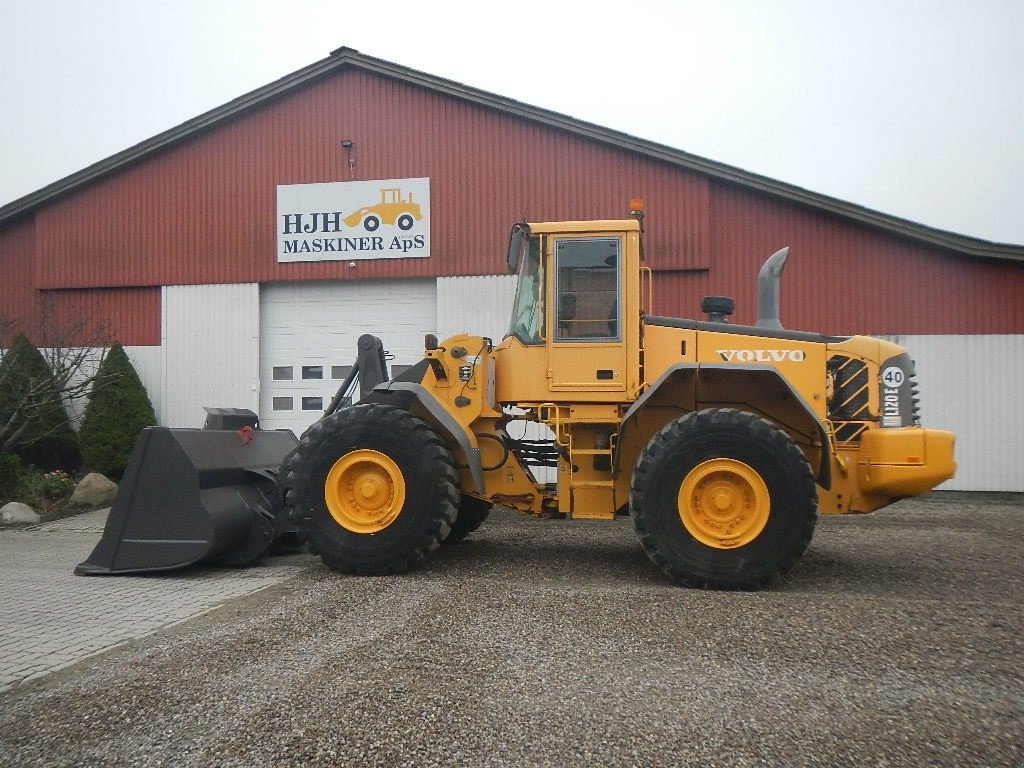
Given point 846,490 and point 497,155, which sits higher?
point 497,155

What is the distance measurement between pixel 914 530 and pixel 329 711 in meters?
8.50

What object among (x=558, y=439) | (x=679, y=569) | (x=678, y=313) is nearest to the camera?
(x=679, y=569)

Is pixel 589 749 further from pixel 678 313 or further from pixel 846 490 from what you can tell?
pixel 678 313

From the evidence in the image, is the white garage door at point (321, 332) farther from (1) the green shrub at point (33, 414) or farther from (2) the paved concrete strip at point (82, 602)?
(2) the paved concrete strip at point (82, 602)

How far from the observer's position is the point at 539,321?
23.4ft

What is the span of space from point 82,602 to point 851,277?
39.6ft

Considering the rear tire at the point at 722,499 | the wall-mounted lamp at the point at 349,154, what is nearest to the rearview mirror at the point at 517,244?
the rear tire at the point at 722,499

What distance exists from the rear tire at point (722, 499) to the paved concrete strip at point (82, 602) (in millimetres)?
3095

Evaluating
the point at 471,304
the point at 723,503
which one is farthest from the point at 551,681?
the point at 471,304

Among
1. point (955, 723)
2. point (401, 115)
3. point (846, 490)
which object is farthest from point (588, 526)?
point (401, 115)

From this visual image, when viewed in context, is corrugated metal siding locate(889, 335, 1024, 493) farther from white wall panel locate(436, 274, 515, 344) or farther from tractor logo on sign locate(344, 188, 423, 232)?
tractor logo on sign locate(344, 188, 423, 232)

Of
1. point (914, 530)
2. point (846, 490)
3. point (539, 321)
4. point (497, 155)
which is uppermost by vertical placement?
point (497, 155)

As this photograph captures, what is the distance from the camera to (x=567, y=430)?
23.0 feet

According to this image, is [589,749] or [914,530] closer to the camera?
[589,749]
